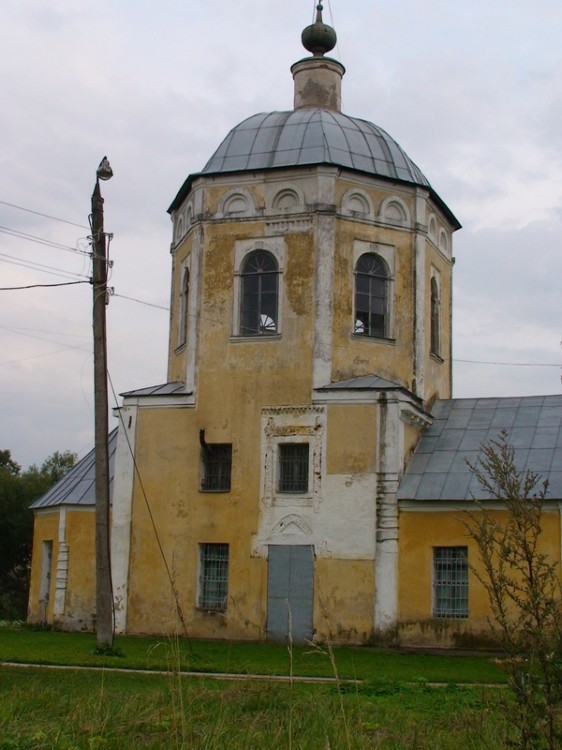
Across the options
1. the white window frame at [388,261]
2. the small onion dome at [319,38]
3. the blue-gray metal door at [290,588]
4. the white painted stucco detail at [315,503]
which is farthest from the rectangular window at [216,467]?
the small onion dome at [319,38]

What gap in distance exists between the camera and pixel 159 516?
22.1 metres

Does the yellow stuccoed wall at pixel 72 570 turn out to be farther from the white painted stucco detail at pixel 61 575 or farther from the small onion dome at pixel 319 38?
the small onion dome at pixel 319 38

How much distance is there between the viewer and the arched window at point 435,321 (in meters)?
24.7

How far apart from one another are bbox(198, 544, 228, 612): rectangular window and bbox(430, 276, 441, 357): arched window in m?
7.05

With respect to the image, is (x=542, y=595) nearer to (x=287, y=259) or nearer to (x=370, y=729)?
(x=370, y=729)

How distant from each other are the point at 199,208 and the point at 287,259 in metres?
2.45

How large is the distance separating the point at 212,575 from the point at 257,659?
467 cm

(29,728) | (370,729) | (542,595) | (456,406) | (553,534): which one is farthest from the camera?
(456,406)

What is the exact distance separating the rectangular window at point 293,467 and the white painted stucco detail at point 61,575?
585 cm

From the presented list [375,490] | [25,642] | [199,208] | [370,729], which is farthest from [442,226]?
[370,729]

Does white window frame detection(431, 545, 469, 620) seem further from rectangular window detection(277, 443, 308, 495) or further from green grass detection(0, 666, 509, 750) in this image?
green grass detection(0, 666, 509, 750)

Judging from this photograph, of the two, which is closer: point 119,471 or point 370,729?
point 370,729

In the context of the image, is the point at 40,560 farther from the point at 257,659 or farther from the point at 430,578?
the point at 430,578

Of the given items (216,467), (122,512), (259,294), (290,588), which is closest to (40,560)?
(122,512)
